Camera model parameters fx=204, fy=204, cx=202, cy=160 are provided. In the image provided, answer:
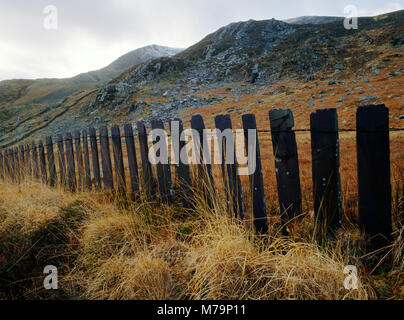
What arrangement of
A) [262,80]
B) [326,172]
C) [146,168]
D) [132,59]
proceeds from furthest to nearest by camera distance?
[132,59], [262,80], [146,168], [326,172]

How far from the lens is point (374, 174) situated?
161 centimetres

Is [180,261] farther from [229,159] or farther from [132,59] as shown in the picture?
[132,59]

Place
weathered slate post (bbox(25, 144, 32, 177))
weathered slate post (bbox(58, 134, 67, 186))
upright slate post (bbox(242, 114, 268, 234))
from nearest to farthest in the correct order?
upright slate post (bbox(242, 114, 268, 234))
weathered slate post (bbox(58, 134, 67, 186))
weathered slate post (bbox(25, 144, 32, 177))

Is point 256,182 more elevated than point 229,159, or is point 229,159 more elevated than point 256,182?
point 229,159

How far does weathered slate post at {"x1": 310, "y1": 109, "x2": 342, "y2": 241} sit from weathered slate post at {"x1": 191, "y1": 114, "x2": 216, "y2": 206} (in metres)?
1.03

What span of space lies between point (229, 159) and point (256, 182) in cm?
37

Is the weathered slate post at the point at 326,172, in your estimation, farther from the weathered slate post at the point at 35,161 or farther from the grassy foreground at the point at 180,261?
the weathered slate post at the point at 35,161

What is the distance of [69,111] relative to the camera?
1126 inches

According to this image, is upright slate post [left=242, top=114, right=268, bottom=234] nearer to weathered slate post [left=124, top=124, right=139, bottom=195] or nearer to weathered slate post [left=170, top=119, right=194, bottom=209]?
weathered slate post [left=170, top=119, right=194, bottom=209]

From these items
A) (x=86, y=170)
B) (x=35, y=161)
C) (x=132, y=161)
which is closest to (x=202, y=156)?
(x=132, y=161)

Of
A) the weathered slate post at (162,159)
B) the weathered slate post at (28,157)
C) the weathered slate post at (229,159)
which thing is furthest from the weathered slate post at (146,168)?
the weathered slate post at (28,157)

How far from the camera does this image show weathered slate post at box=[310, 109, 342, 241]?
169 centimetres

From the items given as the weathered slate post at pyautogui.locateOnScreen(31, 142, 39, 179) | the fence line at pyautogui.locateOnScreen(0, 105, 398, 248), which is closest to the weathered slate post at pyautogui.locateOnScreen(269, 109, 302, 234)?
the fence line at pyautogui.locateOnScreen(0, 105, 398, 248)
